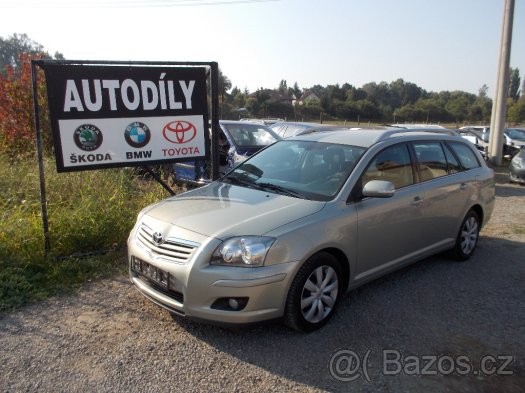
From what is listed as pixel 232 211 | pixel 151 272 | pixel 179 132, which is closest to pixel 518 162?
pixel 179 132

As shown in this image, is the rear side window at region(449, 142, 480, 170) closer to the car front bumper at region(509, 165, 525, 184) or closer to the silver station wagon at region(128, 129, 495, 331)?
the silver station wagon at region(128, 129, 495, 331)

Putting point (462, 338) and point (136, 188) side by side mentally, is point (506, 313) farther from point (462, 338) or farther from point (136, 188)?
point (136, 188)

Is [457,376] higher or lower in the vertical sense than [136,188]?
lower

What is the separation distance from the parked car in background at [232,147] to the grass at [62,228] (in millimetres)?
1599

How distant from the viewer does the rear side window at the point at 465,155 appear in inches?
212

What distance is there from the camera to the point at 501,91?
15.4 m

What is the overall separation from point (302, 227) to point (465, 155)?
3.25 m

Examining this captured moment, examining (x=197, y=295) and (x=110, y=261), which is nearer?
(x=197, y=295)

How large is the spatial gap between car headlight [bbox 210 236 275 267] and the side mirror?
107 centimetres

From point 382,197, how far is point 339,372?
1545mm

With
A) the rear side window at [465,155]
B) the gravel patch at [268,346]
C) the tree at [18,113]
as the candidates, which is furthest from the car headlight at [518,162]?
the tree at [18,113]

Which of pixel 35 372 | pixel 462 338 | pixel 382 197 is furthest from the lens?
Answer: pixel 382 197

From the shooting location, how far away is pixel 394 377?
9.93 ft

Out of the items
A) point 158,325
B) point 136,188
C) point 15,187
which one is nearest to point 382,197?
point 158,325
